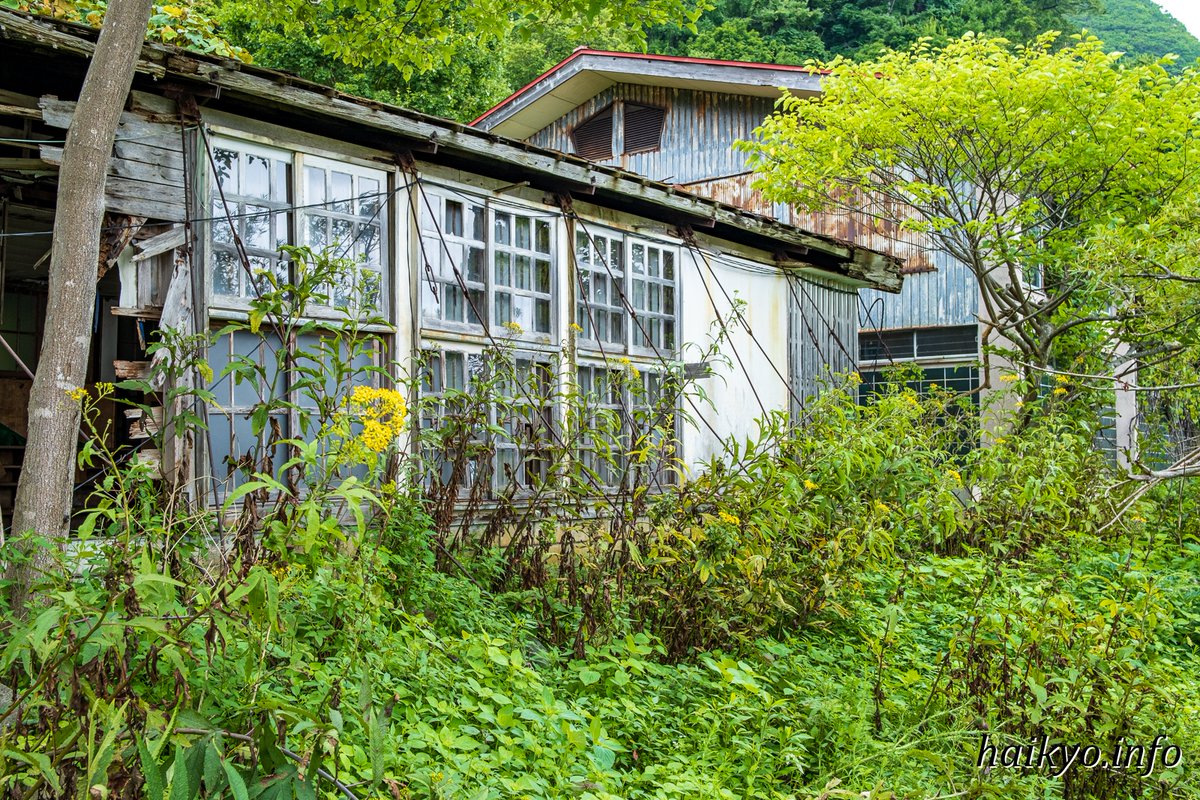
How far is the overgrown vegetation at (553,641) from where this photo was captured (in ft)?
9.46

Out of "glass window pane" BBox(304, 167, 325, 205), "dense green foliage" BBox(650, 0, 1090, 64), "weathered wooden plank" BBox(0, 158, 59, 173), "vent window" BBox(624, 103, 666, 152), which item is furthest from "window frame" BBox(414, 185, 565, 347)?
"dense green foliage" BBox(650, 0, 1090, 64)

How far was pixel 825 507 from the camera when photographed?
Answer: 583 cm

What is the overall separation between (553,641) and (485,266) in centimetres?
406

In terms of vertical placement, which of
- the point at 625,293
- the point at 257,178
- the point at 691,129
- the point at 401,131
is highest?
the point at 691,129

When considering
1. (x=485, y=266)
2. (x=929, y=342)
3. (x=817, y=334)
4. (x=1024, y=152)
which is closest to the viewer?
(x=485, y=266)

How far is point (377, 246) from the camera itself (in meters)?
7.90

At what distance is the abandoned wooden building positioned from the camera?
6.49 meters

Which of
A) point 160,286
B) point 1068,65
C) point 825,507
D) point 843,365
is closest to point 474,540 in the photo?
point 825,507

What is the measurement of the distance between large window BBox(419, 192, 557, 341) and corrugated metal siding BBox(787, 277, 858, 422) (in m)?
3.70

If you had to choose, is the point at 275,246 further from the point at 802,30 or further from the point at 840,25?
the point at 840,25

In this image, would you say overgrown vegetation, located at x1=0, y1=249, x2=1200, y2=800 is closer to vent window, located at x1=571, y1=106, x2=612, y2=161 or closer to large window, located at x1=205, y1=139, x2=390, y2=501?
large window, located at x1=205, y1=139, x2=390, y2=501

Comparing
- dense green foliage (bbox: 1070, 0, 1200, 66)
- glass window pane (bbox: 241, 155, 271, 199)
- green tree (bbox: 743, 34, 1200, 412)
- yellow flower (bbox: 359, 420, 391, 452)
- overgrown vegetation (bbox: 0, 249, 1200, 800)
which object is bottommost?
overgrown vegetation (bbox: 0, 249, 1200, 800)

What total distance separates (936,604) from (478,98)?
17272 mm

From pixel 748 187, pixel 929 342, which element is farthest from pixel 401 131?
pixel 929 342
